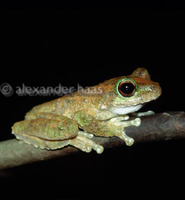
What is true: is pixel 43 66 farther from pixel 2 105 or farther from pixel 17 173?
pixel 17 173

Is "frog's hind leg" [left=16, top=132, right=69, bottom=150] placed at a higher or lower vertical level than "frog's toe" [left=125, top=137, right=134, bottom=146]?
higher

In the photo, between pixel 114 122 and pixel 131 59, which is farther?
pixel 131 59

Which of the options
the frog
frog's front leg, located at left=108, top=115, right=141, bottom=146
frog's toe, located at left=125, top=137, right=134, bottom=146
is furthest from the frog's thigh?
frog's toe, located at left=125, top=137, right=134, bottom=146

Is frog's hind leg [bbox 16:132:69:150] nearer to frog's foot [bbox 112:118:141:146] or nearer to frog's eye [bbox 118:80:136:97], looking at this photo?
frog's foot [bbox 112:118:141:146]

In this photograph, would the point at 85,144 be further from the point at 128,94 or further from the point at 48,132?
the point at 128,94

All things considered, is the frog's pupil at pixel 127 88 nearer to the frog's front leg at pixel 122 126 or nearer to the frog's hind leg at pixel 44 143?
the frog's front leg at pixel 122 126

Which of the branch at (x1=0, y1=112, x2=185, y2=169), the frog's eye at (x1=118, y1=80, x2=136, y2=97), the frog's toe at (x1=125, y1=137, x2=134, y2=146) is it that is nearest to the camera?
the branch at (x1=0, y1=112, x2=185, y2=169)

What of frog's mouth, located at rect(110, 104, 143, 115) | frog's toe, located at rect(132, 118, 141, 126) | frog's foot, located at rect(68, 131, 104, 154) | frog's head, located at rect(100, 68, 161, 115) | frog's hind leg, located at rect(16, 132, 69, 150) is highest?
frog's head, located at rect(100, 68, 161, 115)

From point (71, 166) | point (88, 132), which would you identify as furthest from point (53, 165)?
point (88, 132)
